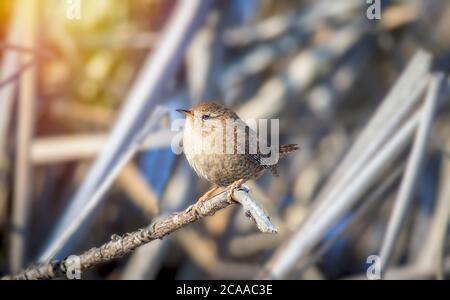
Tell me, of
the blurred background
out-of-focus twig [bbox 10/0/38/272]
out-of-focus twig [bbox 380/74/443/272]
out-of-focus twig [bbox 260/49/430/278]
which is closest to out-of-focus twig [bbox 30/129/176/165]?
the blurred background

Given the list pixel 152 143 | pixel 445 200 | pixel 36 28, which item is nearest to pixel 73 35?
pixel 36 28

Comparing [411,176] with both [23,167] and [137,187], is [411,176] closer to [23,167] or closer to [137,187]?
[137,187]

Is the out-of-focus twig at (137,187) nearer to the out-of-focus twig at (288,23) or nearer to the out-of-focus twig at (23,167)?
the out-of-focus twig at (23,167)

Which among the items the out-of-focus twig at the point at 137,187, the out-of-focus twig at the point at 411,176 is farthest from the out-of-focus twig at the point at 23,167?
the out-of-focus twig at the point at 411,176

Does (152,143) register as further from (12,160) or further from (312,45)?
(312,45)

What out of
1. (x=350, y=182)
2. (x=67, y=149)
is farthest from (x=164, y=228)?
(x=67, y=149)
